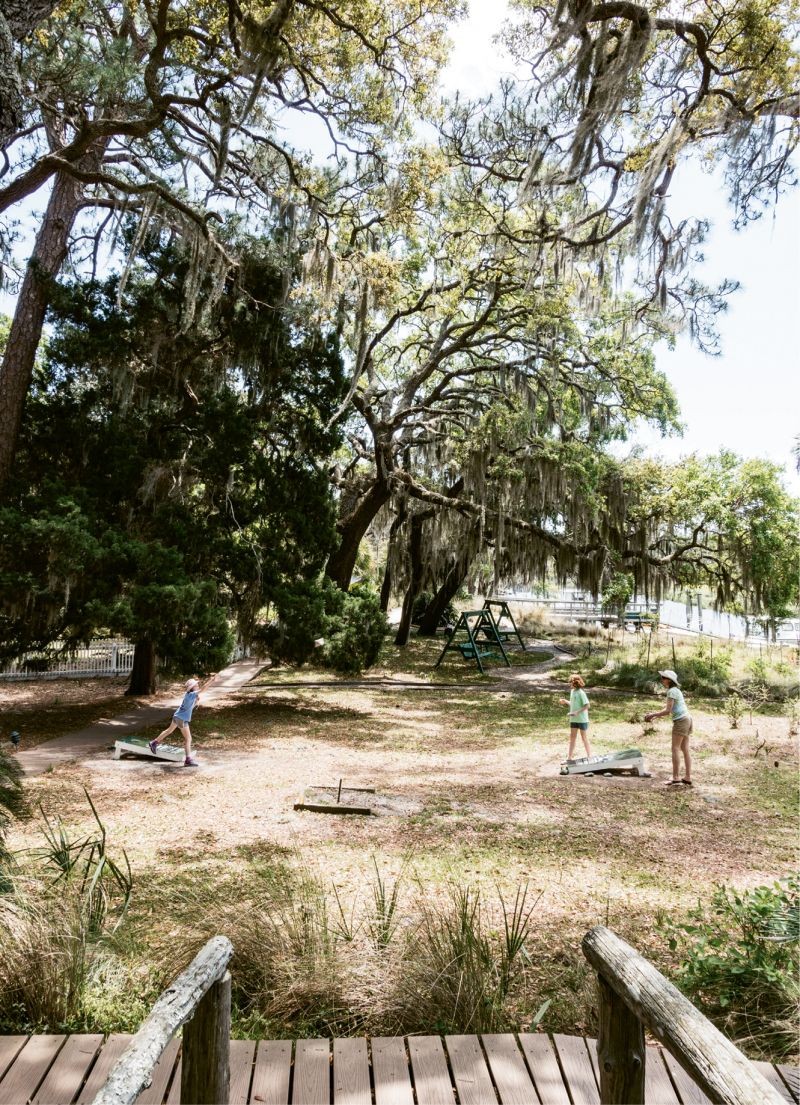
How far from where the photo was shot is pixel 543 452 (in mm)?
16406

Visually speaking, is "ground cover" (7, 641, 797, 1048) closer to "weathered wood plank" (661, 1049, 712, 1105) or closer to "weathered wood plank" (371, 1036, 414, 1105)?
"weathered wood plank" (371, 1036, 414, 1105)

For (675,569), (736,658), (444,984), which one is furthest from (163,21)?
(736,658)

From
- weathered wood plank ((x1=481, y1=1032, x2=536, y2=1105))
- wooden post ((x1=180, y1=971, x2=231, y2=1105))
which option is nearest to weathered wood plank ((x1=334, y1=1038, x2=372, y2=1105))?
weathered wood plank ((x1=481, y1=1032, x2=536, y2=1105))

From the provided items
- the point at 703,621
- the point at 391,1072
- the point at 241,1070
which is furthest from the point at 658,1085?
the point at 703,621

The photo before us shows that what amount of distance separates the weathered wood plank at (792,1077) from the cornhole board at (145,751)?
7815mm

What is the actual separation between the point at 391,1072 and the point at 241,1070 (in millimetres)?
544

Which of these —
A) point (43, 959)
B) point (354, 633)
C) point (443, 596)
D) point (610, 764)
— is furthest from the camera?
point (443, 596)

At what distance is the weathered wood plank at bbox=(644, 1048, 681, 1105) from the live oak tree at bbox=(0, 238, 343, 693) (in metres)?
8.72

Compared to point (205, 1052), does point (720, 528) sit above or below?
above

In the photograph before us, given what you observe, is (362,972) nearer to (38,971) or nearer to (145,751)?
(38,971)

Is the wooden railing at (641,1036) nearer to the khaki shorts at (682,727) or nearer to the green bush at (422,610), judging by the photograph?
the khaki shorts at (682,727)

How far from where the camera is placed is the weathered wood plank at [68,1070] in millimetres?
2408

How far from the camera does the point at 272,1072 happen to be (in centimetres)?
260

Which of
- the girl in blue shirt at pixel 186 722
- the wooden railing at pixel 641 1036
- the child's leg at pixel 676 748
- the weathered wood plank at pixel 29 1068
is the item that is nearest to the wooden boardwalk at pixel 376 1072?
the weathered wood plank at pixel 29 1068
